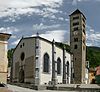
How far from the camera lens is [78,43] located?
8000 cm

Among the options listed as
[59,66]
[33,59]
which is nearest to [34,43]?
[33,59]

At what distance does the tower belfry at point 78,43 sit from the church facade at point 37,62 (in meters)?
12.7

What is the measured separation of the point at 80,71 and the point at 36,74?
24.9m

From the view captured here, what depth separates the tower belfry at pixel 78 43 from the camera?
78.7 m

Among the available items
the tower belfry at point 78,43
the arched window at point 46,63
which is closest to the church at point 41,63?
the arched window at point 46,63

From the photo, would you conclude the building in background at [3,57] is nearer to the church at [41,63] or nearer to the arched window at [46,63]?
the church at [41,63]

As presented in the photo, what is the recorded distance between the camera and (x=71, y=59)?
75.3 m

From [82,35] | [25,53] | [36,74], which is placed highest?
[82,35]

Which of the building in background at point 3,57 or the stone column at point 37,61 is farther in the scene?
the stone column at point 37,61

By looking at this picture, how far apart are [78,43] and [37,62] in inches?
1014

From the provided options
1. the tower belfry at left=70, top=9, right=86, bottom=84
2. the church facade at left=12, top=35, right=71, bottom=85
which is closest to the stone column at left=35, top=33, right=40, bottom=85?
the church facade at left=12, top=35, right=71, bottom=85

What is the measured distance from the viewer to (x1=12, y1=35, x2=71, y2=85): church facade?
5719 centimetres

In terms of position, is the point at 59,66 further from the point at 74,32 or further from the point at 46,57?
the point at 74,32

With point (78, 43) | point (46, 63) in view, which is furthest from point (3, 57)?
point (78, 43)
